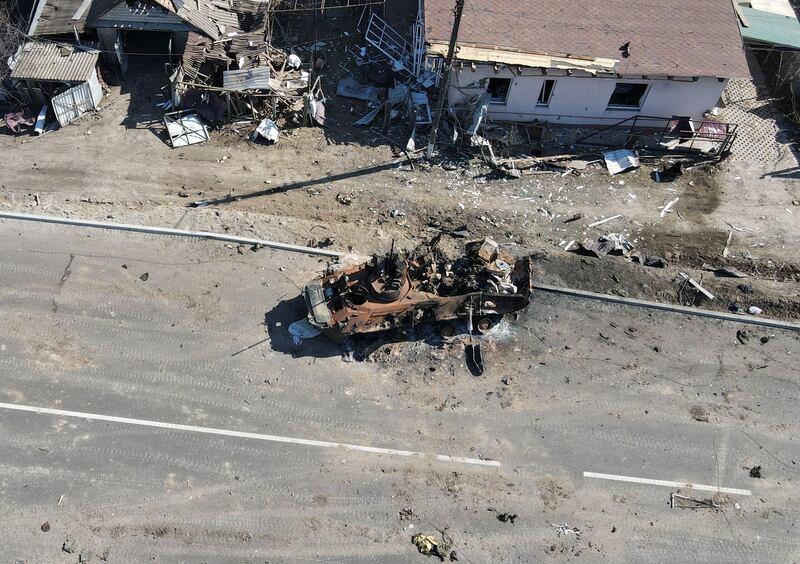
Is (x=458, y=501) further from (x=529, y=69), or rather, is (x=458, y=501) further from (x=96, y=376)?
(x=529, y=69)

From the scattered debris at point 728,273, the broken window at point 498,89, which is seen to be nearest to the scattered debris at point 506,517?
the scattered debris at point 728,273

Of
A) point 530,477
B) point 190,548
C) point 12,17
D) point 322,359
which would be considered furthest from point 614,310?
point 12,17

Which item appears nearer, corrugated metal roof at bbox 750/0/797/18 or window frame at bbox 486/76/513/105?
window frame at bbox 486/76/513/105

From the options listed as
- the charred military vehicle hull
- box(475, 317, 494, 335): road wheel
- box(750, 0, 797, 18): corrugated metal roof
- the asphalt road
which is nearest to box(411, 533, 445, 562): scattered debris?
the asphalt road

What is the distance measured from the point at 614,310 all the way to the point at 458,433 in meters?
6.29

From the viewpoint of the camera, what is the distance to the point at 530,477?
1502cm

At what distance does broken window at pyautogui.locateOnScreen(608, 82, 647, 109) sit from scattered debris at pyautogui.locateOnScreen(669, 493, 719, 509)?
14159mm

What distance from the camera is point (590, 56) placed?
2144cm

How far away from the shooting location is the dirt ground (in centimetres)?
1908

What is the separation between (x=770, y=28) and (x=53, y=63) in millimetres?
27547

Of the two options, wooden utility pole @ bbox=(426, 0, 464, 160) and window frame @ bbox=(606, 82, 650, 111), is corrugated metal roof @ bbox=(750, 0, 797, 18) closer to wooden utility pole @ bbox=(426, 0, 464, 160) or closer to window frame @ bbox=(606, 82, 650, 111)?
window frame @ bbox=(606, 82, 650, 111)

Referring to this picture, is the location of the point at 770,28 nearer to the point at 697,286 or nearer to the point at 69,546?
the point at 697,286

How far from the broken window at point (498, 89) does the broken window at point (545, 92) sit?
122cm

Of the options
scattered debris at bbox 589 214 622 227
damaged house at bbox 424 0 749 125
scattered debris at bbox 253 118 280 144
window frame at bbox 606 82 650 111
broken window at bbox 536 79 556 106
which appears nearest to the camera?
scattered debris at bbox 589 214 622 227
